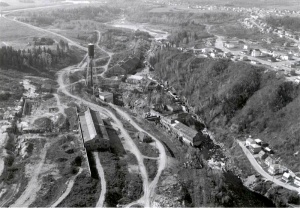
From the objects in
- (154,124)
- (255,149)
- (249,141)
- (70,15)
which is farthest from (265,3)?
(255,149)

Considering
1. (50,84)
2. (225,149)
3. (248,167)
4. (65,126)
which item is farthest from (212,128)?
(50,84)

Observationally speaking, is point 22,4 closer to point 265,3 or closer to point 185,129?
point 265,3

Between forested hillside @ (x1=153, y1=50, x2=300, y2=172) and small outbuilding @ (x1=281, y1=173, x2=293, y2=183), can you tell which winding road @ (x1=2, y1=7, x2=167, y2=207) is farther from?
small outbuilding @ (x1=281, y1=173, x2=293, y2=183)

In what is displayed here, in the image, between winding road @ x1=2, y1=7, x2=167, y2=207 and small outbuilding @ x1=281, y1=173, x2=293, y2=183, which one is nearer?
winding road @ x1=2, y1=7, x2=167, y2=207

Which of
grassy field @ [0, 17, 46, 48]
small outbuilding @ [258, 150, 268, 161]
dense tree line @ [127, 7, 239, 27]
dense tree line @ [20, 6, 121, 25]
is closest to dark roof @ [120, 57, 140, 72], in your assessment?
grassy field @ [0, 17, 46, 48]

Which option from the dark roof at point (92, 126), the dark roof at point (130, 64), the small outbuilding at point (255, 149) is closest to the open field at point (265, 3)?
the dark roof at point (130, 64)

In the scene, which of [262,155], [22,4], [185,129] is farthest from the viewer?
[22,4]
